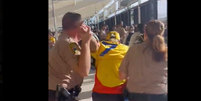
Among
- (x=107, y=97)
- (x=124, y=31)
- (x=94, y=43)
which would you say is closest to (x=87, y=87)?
(x=107, y=97)

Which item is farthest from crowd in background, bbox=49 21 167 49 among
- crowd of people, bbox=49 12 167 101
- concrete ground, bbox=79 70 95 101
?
concrete ground, bbox=79 70 95 101

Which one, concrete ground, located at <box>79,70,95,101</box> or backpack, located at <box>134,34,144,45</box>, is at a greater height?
backpack, located at <box>134,34,144,45</box>

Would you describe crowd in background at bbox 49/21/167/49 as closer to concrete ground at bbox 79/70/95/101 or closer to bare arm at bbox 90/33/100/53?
bare arm at bbox 90/33/100/53

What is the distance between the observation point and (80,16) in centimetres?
144

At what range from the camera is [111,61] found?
4.99 feet

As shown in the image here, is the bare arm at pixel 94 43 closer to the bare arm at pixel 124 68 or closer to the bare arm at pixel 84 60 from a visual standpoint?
the bare arm at pixel 84 60

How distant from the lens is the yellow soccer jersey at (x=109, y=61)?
4.91ft

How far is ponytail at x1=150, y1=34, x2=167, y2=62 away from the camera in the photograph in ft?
4.76

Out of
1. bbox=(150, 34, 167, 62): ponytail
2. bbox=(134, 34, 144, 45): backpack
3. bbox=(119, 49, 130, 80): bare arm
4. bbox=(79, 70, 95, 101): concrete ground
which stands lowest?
bbox=(79, 70, 95, 101): concrete ground

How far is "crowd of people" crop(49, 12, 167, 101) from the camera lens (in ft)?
4.75

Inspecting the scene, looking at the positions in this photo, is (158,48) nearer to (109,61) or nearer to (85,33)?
(109,61)
